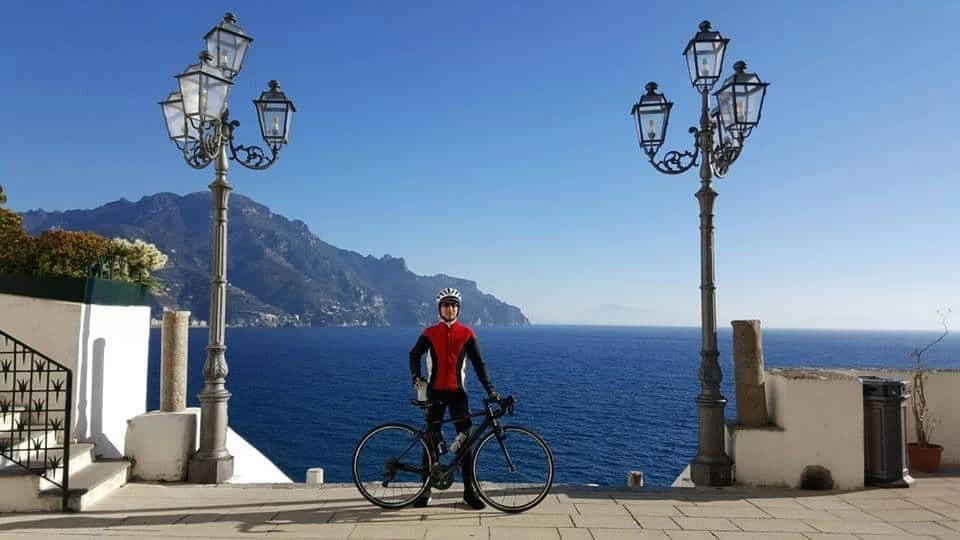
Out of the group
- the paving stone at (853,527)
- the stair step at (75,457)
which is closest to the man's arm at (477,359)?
the paving stone at (853,527)

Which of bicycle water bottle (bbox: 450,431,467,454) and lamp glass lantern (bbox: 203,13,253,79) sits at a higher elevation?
lamp glass lantern (bbox: 203,13,253,79)

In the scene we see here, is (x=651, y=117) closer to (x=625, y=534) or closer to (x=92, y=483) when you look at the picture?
(x=625, y=534)

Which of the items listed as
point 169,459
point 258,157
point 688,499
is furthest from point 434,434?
point 258,157

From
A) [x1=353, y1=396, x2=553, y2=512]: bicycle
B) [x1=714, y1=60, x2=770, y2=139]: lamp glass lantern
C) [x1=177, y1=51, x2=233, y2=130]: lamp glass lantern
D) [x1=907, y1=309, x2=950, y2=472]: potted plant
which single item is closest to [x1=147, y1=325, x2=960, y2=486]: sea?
[x1=907, y1=309, x2=950, y2=472]: potted plant

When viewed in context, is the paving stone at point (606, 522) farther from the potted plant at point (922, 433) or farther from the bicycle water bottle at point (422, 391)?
the potted plant at point (922, 433)

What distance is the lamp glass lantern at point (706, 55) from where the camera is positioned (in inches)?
301

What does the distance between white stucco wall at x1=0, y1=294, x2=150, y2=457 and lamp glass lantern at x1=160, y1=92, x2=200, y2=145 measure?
2.41 metres

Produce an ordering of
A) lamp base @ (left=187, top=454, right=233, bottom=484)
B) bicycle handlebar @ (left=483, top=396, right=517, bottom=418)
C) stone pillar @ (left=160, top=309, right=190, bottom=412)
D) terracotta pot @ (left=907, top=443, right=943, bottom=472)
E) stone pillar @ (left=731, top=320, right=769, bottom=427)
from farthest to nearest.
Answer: terracotta pot @ (left=907, top=443, right=943, bottom=472)
stone pillar @ (left=160, top=309, right=190, bottom=412)
stone pillar @ (left=731, top=320, right=769, bottom=427)
lamp base @ (left=187, top=454, right=233, bottom=484)
bicycle handlebar @ (left=483, top=396, right=517, bottom=418)

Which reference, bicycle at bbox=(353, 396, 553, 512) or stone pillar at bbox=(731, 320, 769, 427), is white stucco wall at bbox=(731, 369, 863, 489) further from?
bicycle at bbox=(353, 396, 553, 512)

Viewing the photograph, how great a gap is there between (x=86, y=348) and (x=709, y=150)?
8277 millimetres

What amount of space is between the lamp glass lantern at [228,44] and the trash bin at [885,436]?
337 inches

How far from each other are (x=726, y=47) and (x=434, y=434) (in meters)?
Answer: 5.97

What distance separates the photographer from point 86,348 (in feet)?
24.6

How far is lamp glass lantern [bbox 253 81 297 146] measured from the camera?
26.7 ft
